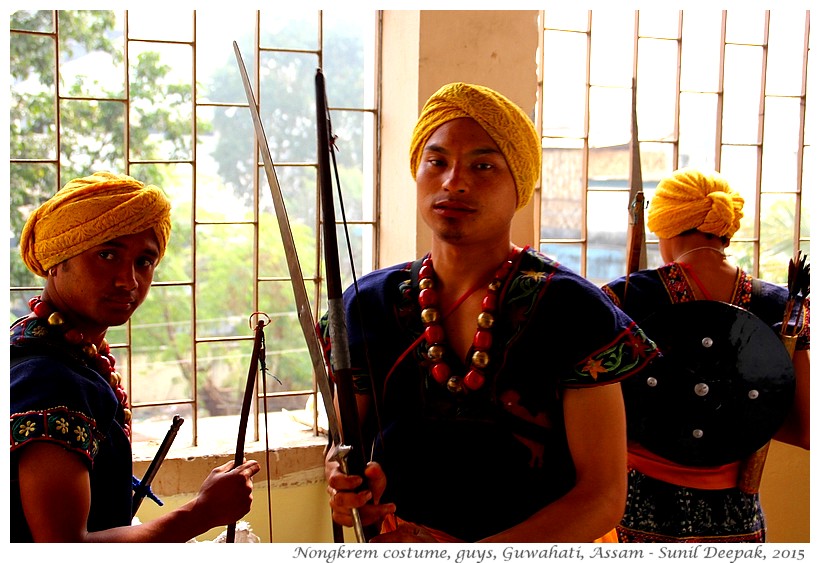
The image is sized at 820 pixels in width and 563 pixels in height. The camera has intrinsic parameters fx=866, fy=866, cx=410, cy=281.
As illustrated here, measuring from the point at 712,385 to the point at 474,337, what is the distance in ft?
2.61

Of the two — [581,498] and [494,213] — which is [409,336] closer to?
[494,213]

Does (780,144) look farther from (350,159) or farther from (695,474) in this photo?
(350,159)

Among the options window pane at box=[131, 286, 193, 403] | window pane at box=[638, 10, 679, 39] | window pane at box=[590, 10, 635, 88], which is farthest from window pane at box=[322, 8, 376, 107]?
window pane at box=[638, 10, 679, 39]

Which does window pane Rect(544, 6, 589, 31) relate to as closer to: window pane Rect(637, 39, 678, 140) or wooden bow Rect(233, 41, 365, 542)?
window pane Rect(637, 39, 678, 140)

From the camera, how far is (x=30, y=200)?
606cm

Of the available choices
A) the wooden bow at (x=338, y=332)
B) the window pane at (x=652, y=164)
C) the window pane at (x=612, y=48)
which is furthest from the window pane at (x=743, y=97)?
the wooden bow at (x=338, y=332)

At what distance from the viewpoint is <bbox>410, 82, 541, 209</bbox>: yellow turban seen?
1421mm

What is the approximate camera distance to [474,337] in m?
1.43

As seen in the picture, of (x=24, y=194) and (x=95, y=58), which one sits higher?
(x=95, y=58)

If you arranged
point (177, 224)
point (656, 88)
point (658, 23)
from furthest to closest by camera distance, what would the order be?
point (177, 224) → point (656, 88) → point (658, 23)

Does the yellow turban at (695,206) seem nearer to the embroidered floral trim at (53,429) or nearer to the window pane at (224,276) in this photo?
the embroidered floral trim at (53,429)

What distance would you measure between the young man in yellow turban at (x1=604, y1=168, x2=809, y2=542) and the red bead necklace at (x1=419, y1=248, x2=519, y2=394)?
68 cm

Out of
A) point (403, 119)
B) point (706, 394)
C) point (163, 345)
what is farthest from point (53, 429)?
point (163, 345)

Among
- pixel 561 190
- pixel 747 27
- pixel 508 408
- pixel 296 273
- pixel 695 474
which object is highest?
pixel 747 27
